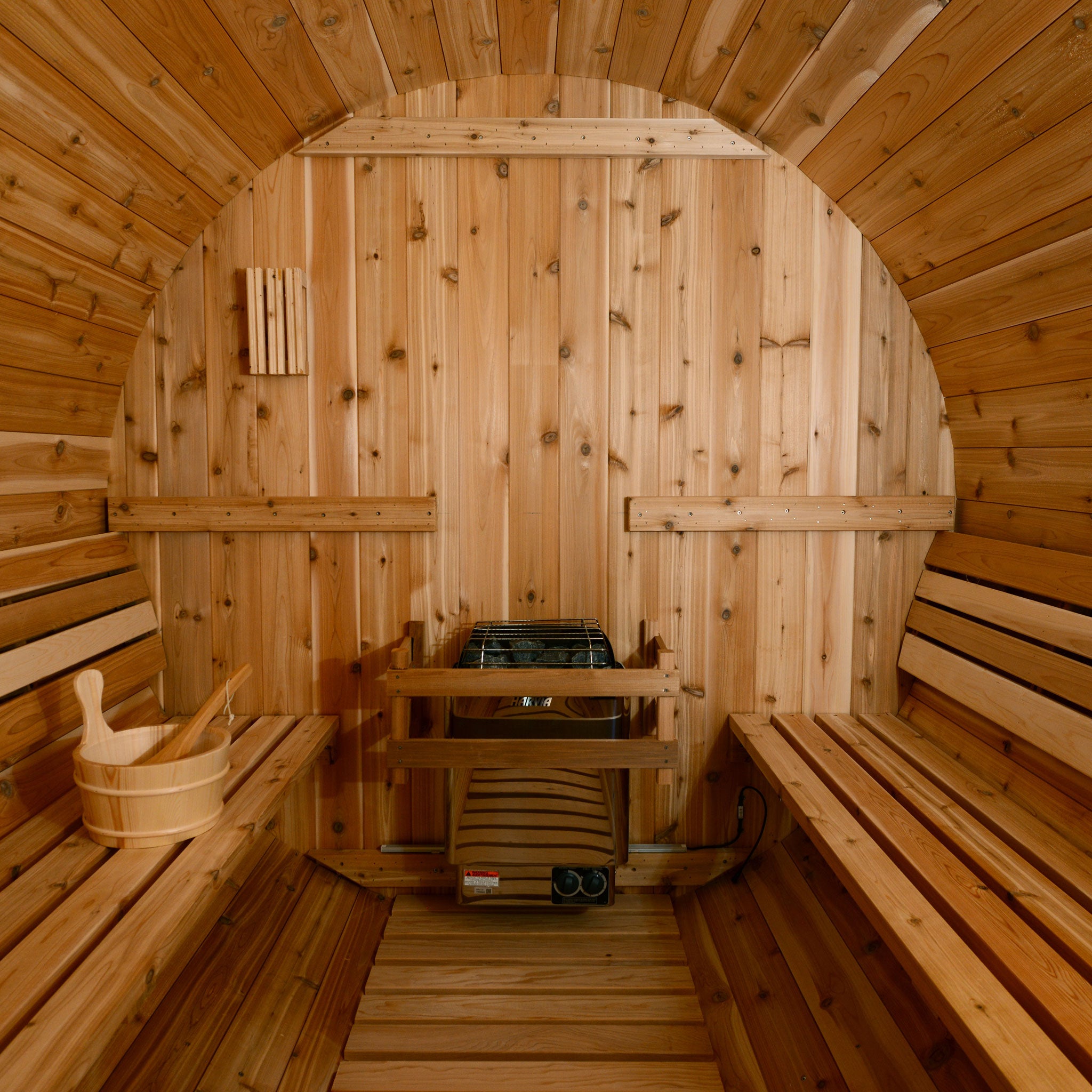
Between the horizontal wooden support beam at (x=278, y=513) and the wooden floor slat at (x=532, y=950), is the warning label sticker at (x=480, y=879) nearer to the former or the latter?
the wooden floor slat at (x=532, y=950)

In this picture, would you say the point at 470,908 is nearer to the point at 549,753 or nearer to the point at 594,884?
the point at 594,884

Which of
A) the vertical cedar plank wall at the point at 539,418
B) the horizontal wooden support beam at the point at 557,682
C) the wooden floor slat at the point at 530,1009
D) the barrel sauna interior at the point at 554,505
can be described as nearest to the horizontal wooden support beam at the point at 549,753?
the barrel sauna interior at the point at 554,505

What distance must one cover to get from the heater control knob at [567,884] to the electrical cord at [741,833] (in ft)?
1.71

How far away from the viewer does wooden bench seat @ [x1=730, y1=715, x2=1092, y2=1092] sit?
1114 mm

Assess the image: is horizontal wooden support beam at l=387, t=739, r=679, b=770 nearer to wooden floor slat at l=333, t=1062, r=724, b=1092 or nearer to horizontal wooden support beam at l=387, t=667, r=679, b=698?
horizontal wooden support beam at l=387, t=667, r=679, b=698

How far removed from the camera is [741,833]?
8.33 feet

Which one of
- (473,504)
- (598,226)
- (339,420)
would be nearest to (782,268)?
(598,226)

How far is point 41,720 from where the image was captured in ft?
6.07

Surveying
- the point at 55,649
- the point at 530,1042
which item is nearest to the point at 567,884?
the point at 530,1042

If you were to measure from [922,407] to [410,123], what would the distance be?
1.71 meters

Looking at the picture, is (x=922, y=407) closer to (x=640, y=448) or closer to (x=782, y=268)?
(x=782, y=268)

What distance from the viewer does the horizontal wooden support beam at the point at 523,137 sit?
2.32 metres

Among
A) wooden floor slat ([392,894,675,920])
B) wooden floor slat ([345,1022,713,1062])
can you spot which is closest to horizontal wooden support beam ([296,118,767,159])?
wooden floor slat ([392,894,675,920])

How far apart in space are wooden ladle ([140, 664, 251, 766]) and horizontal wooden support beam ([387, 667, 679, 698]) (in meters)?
0.37
